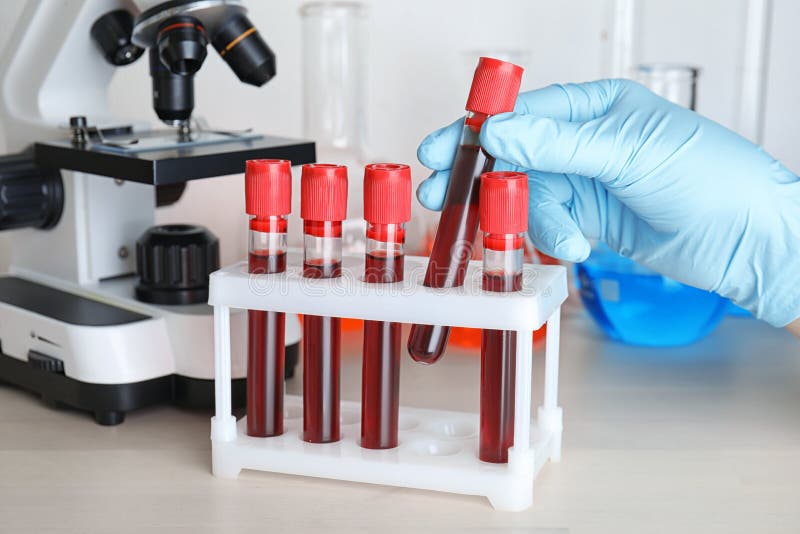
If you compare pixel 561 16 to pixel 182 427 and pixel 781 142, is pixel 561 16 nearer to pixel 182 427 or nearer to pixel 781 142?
pixel 781 142

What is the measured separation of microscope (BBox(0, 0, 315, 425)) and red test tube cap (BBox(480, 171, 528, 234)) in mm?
334

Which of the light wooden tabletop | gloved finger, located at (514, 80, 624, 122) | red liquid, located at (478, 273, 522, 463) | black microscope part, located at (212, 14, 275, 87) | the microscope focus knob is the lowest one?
the light wooden tabletop

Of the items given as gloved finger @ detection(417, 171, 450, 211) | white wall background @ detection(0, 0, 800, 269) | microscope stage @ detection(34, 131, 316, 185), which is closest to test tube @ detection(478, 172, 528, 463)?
gloved finger @ detection(417, 171, 450, 211)

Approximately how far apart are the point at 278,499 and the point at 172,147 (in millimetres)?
423

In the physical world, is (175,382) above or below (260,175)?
below

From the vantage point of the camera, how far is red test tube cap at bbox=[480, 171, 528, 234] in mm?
802

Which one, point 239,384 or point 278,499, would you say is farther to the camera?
point 239,384

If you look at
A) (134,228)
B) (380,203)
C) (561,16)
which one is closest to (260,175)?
(380,203)

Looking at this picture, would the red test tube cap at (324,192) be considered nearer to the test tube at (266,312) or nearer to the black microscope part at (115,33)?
the test tube at (266,312)

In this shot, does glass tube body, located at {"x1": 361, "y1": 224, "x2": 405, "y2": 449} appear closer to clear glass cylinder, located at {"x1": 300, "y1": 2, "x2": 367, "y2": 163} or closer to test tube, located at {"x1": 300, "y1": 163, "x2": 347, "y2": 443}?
test tube, located at {"x1": 300, "y1": 163, "x2": 347, "y2": 443}

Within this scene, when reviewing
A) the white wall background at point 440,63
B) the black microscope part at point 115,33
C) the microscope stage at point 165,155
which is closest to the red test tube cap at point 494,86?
the microscope stage at point 165,155

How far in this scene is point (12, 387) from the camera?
1.14 meters

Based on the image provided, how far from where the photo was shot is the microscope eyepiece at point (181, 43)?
39.6 inches

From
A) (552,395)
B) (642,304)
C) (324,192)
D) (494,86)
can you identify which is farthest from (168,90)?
(642,304)
